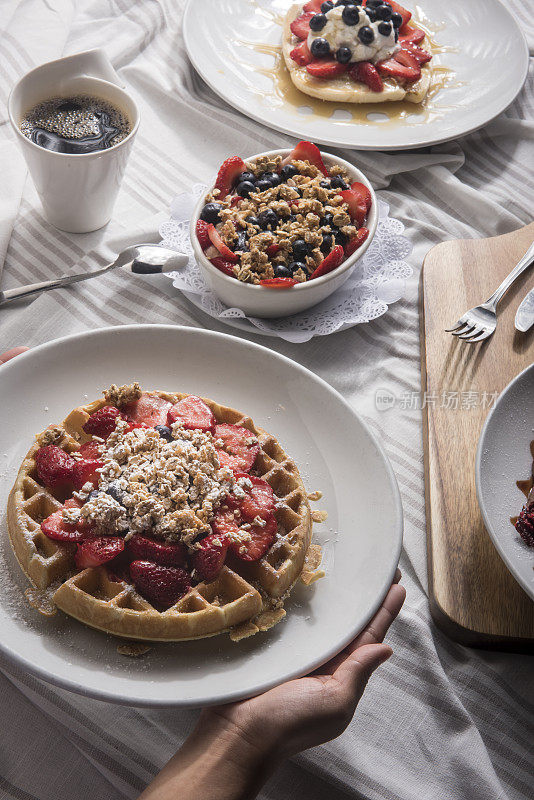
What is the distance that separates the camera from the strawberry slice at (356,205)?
7.15 ft

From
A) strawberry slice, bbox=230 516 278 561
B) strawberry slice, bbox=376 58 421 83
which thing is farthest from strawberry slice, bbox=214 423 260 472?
strawberry slice, bbox=376 58 421 83

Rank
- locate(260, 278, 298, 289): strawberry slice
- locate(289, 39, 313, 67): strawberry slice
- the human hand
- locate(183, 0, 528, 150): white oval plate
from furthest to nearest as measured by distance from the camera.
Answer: locate(289, 39, 313, 67): strawberry slice < locate(183, 0, 528, 150): white oval plate < locate(260, 278, 298, 289): strawberry slice < the human hand

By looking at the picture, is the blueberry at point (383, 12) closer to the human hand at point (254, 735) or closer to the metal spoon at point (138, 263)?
the metal spoon at point (138, 263)

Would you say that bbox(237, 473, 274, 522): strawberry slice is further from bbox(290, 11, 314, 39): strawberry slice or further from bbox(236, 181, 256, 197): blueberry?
bbox(290, 11, 314, 39): strawberry slice

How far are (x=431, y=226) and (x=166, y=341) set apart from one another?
1100mm

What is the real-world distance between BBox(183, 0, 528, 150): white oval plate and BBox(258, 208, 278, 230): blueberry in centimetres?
62

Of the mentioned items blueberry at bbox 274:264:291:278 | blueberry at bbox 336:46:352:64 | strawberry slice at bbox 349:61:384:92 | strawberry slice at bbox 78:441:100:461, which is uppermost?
blueberry at bbox 336:46:352:64

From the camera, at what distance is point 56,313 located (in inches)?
85.3

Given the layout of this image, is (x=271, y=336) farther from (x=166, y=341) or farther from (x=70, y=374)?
(x=70, y=374)

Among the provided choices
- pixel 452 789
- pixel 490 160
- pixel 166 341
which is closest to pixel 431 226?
pixel 490 160

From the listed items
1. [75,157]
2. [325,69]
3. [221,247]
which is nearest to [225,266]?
[221,247]

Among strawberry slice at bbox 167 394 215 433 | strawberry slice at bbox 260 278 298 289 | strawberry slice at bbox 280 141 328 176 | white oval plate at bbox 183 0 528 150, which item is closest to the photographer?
strawberry slice at bbox 167 394 215 433

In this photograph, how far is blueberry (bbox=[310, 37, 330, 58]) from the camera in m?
2.74

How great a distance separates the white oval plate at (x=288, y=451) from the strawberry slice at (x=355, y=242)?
47 cm
